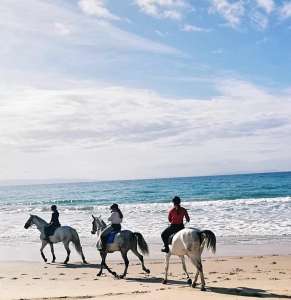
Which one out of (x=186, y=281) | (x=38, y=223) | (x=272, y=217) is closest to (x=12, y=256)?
(x=38, y=223)

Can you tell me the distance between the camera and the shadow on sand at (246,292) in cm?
1016

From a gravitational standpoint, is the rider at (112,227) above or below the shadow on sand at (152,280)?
above

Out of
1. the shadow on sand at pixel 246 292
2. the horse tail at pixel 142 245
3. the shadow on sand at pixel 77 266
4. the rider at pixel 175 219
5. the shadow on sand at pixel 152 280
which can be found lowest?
the shadow on sand at pixel 77 266

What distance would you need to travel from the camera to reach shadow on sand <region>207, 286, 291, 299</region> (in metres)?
10.2

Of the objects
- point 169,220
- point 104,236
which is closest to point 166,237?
point 169,220

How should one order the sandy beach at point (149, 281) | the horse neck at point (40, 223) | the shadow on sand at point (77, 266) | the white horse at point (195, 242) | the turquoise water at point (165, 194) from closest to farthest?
the sandy beach at point (149, 281) < the white horse at point (195, 242) < the shadow on sand at point (77, 266) < the horse neck at point (40, 223) < the turquoise water at point (165, 194)

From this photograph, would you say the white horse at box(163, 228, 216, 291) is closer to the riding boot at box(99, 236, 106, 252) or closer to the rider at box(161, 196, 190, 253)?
the rider at box(161, 196, 190, 253)

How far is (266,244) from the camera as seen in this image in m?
18.6

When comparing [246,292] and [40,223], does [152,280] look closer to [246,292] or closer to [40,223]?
[246,292]

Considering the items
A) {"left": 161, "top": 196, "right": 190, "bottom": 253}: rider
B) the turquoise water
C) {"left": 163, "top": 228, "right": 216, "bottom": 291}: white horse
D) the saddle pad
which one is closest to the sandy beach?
{"left": 163, "top": 228, "right": 216, "bottom": 291}: white horse

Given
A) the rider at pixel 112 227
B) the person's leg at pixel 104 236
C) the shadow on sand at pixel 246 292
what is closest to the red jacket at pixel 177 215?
the rider at pixel 112 227

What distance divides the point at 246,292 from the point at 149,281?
2.96 metres

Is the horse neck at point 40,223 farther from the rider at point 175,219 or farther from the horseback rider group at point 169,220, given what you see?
the rider at point 175,219

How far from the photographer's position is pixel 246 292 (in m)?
10.6
